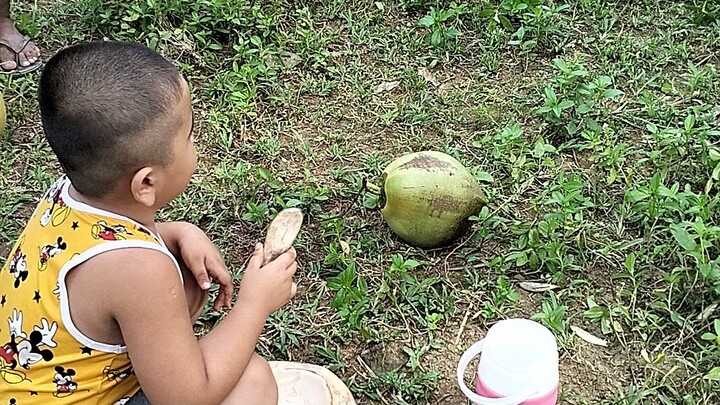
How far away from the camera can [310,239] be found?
296cm

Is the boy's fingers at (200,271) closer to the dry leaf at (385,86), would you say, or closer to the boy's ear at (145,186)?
the boy's ear at (145,186)

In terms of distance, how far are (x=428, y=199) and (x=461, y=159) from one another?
21.0 inches

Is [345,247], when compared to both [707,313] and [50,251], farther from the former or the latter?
[50,251]

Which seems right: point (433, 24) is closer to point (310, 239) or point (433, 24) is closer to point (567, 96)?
point (567, 96)

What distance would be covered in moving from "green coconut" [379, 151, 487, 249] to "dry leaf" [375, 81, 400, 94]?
2.84 feet

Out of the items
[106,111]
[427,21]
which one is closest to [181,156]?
[106,111]

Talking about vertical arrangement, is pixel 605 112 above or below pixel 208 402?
below

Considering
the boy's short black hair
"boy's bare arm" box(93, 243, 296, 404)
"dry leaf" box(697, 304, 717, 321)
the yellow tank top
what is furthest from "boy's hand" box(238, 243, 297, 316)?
"dry leaf" box(697, 304, 717, 321)

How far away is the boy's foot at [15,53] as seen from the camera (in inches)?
152

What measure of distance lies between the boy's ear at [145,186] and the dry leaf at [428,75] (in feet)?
7.13

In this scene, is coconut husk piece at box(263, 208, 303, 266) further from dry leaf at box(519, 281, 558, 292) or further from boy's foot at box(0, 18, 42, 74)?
boy's foot at box(0, 18, 42, 74)

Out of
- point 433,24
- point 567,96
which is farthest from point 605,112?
point 433,24

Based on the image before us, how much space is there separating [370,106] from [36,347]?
84.4 inches

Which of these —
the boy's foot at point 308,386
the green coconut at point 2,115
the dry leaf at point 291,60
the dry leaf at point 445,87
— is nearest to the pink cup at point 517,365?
the boy's foot at point 308,386
